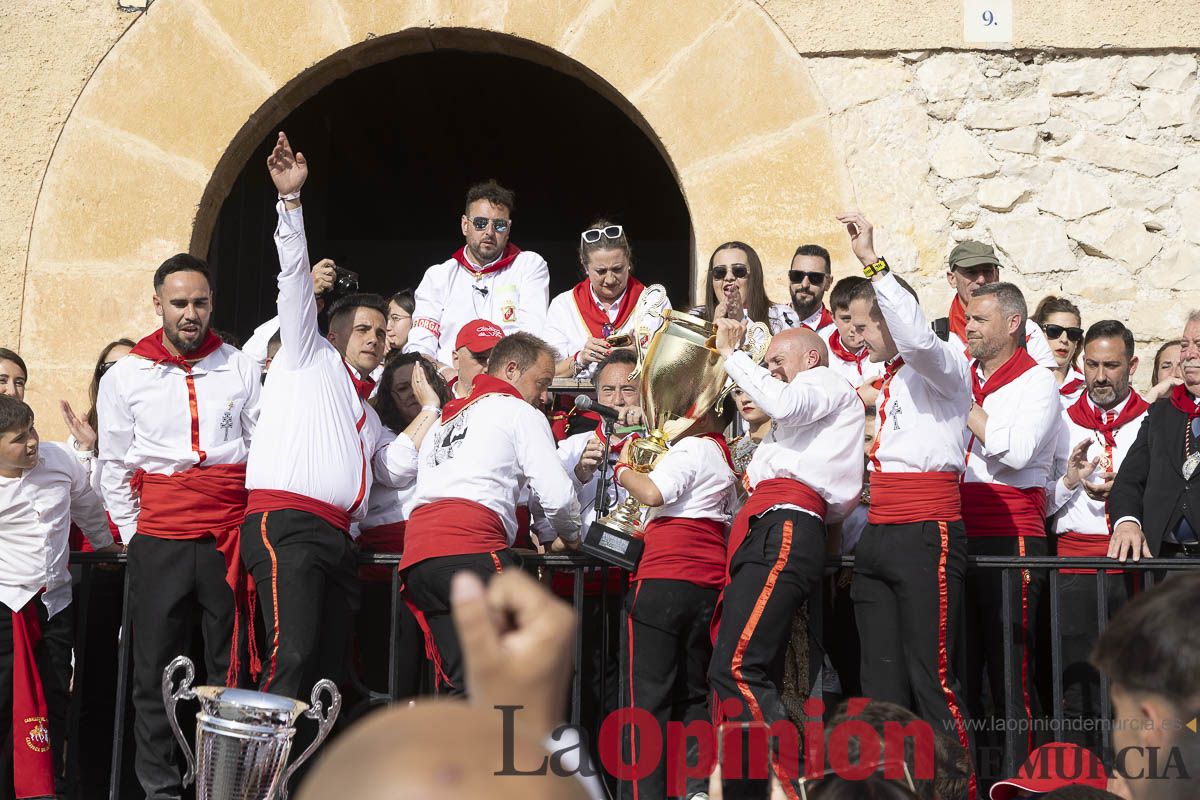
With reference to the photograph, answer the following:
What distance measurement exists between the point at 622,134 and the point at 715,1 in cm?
599

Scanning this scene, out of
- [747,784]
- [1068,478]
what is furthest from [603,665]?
[1068,478]

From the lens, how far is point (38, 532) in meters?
5.09

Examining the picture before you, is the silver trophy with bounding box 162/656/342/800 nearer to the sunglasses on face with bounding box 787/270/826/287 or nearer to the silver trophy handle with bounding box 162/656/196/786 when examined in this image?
the silver trophy handle with bounding box 162/656/196/786

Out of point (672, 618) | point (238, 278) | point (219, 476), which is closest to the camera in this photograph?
point (672, 618)

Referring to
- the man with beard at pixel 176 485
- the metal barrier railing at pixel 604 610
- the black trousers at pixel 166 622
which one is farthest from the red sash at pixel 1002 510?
the black trousers at pixel 166 622

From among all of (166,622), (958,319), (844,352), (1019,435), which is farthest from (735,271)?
(166,622)

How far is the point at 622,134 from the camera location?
43.1ft

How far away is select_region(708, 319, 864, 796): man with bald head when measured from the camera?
4.58 meters

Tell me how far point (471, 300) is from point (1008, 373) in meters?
2.84

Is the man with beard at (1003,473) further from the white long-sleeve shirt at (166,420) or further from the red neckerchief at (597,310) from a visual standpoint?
the white long-sleeve shirt at (166,420)

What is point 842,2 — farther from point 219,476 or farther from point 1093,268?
point 219,476

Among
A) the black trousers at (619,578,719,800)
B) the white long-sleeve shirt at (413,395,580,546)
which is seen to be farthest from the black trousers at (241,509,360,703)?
the black trousers at (619,578,719,800)

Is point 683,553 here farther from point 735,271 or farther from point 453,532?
point 735,271

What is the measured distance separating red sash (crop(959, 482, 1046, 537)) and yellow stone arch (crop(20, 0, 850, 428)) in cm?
206
